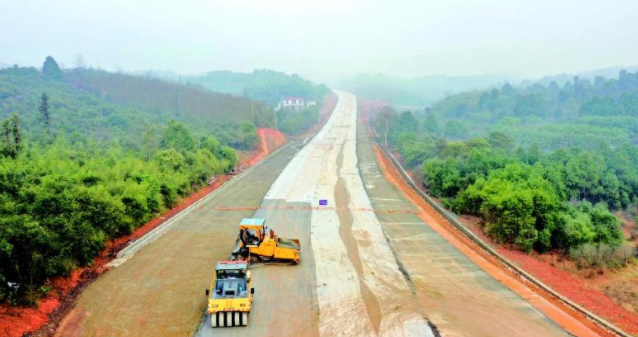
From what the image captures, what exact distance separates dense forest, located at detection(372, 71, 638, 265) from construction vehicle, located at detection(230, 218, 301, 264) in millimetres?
11723

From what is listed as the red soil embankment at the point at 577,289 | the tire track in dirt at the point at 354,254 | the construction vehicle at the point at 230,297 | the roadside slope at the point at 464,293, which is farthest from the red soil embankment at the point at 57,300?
the red soil embankment at the point at 577,289

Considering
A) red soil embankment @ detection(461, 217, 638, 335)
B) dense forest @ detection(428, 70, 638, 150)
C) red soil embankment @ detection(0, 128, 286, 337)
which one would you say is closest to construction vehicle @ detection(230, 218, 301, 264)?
red soil embankment @ detection(0, 128, 286, 337)

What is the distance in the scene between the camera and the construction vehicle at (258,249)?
21.0 metres

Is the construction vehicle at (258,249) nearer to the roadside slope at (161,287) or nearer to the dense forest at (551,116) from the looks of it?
the roadside slope at (161,287)

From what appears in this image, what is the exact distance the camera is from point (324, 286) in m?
19.1

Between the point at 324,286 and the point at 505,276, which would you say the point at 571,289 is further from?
the point at 324,286

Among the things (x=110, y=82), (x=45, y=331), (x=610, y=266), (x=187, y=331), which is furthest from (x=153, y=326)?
(x=110, y=82)

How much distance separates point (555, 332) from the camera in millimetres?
15867

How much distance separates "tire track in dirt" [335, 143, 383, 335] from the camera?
16.8 meters

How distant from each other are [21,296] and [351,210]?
20005 mm

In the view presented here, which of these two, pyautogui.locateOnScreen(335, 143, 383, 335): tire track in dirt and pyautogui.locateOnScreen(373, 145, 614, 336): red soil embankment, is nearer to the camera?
pyautogui.locateOnScreen(373, 145, 614, 336): red soil embankment

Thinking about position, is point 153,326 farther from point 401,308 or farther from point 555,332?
point 555,332

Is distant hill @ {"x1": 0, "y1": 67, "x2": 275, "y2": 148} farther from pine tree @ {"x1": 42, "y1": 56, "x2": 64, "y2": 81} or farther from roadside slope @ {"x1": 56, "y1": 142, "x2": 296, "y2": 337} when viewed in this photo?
roadside slope @ {"x1": 56, "y1": 142, "x2": 296, "y2": 337}

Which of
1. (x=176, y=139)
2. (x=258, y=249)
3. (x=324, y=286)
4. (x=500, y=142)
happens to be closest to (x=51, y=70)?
(x=176, y=139)
